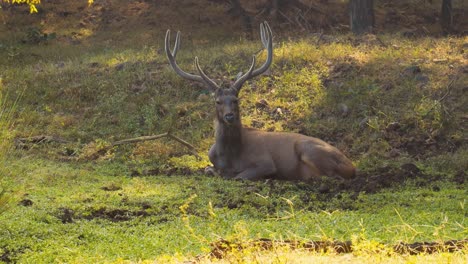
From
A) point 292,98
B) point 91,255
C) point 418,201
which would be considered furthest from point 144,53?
point 91,255

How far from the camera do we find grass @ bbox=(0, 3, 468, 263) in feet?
21.6

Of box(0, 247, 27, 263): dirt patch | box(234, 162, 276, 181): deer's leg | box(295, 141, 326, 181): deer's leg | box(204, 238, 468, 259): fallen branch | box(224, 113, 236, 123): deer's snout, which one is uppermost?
box(204, 238, 468, 259): fallen branch

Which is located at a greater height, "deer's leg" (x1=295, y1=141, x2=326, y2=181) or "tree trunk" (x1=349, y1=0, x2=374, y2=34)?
"tree trunk" (x1=349, y1=0, x2=374, y2=34)

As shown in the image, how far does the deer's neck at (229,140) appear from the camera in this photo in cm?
1090

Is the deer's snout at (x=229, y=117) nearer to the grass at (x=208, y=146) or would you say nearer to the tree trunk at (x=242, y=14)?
the grass at (x=208, y=146)

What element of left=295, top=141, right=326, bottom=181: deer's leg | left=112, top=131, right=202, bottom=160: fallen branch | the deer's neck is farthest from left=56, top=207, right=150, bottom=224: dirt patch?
left=112, top=131, right=202, bottom=160: fallen branch

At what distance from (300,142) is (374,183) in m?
1.59

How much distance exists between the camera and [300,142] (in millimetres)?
10508

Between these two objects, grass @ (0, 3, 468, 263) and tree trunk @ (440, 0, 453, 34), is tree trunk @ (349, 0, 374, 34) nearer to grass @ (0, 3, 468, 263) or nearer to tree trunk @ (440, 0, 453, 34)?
grass @ (0, 3, 468, 263)

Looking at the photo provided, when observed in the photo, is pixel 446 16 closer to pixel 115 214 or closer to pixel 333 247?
pixel 115 214

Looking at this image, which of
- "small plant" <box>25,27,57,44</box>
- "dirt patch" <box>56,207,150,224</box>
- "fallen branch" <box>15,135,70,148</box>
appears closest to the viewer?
"dirt patch" <box>56,207,150,224</box>

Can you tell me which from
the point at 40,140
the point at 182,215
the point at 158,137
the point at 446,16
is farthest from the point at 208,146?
the point at 446,16

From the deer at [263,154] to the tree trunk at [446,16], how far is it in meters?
12.0

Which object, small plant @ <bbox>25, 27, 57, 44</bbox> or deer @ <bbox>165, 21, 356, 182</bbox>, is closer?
deer @ <bbox>165, 21, 356, 182</bbox>
